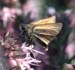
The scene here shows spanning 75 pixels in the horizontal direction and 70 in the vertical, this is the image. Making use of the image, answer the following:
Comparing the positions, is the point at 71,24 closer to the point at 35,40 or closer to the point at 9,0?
the point at 9,0

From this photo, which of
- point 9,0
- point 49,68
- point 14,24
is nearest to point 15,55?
point 49,68

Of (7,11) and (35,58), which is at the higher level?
(7,11)

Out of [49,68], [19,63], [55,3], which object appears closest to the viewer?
[19,63]

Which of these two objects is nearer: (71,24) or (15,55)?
(15,55)

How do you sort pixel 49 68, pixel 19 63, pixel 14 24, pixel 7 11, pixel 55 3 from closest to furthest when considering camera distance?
1. pixel 19 63
2. pixel 49 68
3. pixel 14 24
4. pixel 7 11
5. pixel 55 3

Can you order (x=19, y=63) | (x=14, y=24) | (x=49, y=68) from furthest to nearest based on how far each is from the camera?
(x=14, y=24) < (x=49, y=68) < (x=19, y=63)

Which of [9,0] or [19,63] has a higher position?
[9,0]

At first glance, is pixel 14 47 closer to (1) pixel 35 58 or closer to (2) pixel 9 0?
(1) pixel 35 58

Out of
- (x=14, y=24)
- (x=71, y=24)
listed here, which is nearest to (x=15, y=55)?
(x=14, y=24)

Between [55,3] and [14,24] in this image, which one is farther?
[55,3]
